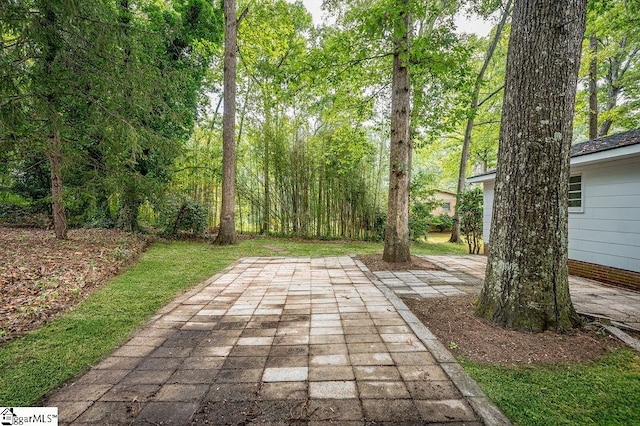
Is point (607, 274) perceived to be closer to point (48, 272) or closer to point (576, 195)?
point (576, 195)

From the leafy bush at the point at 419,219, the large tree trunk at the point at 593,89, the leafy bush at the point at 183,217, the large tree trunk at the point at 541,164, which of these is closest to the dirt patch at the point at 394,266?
the large tree trunk at the point at 541,164

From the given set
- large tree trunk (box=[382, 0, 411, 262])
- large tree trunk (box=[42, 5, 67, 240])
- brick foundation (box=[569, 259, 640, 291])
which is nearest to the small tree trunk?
large tree trunk (box=[42, 5, 67, 240])

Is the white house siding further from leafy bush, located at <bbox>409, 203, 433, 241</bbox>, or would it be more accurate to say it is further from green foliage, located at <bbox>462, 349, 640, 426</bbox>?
leafy bush, located at <bbox>409, 203, 433, 241</bbox>

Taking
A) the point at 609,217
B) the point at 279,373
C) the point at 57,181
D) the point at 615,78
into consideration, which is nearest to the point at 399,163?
the point at 609,217

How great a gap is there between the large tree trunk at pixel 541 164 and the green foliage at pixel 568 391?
1.40ft

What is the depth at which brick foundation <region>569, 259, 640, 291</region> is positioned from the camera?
153 inches

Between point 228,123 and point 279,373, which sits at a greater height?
point 228,123

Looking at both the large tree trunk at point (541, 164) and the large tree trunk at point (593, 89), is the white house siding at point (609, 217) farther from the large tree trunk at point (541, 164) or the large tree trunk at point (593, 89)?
the large tree trunk at point (593, 89)

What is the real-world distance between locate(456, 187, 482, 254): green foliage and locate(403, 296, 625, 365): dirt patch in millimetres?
5949

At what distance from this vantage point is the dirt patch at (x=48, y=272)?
2404 millimetres

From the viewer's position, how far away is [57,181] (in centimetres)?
484

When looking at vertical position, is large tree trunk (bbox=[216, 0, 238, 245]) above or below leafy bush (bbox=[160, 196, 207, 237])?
above

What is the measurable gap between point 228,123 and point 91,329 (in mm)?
5806

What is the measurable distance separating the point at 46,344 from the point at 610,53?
13680 mm
